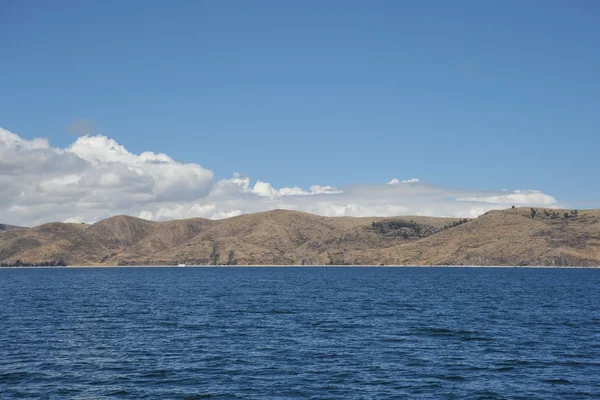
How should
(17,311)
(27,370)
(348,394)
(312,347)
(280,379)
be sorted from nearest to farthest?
(348,394) < (280,379) < (27,370) < (312,347) < (17,311)

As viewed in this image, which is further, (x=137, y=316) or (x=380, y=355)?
(x=137, y=316)

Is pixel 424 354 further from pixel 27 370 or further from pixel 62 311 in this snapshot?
pixel 62 311

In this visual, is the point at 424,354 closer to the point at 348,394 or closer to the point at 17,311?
the point at 348,394

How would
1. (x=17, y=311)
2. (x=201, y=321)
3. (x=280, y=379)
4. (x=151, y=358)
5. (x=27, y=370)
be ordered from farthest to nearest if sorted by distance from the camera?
(x=17, y=311) < (x=201, y=321) < (x=151, y=358) < (x=27, y=370) < (x=280, y=379)

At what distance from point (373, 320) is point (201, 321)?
2623 cm

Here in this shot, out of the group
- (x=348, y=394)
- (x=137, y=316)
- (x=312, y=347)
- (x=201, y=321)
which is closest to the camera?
(x=348, y=394)

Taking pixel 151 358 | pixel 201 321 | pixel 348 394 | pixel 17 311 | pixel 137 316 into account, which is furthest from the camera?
pixel 17 311

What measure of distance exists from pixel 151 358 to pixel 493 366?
110 feet

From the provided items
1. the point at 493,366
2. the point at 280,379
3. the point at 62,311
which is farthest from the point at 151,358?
the point at 62,311

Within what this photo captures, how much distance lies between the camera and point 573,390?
159 feet

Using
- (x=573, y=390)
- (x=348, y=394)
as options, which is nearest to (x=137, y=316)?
(x=348, y=394)

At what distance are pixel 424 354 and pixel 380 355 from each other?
4750 millimetres

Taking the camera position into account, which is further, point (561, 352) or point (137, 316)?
point (137, 316)

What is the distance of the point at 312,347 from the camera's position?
218ft
